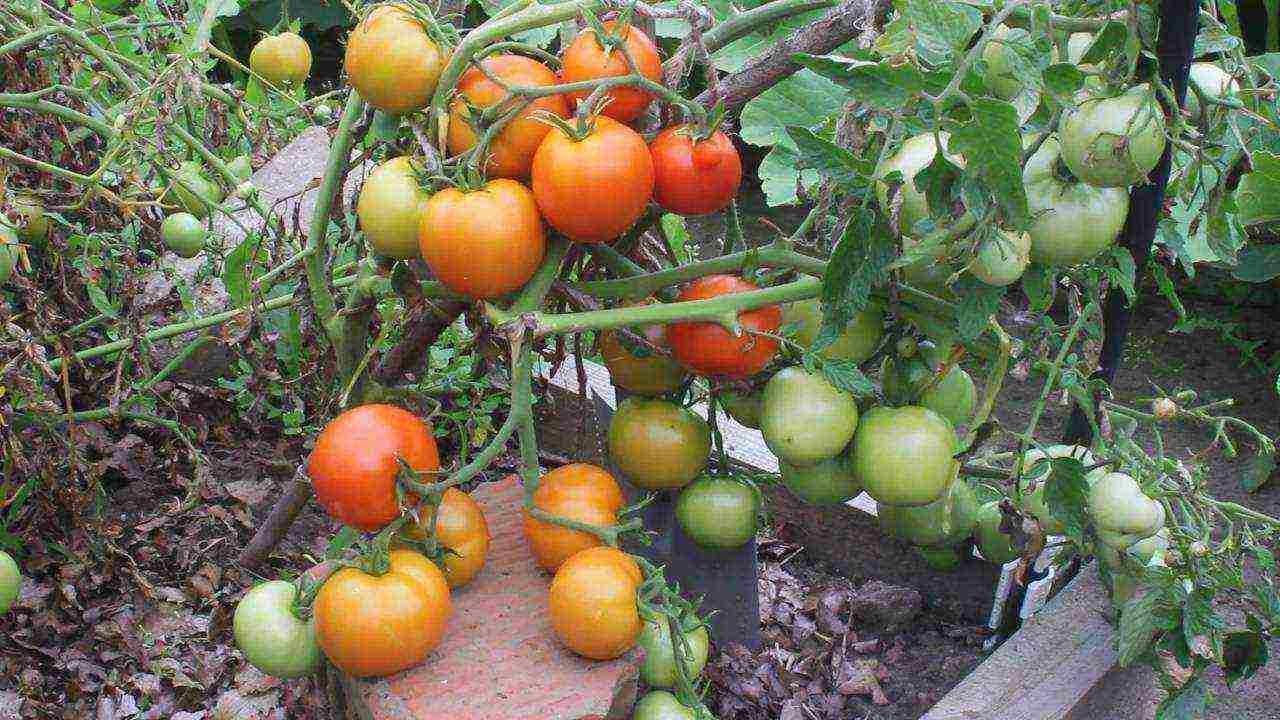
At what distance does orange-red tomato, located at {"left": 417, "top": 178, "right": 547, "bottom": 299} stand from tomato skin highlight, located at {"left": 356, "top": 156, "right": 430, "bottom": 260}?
0.11 ft

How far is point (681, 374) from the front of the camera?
157 centimetres

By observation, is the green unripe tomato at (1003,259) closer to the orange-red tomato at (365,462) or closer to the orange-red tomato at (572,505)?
the orange-red tomato at (572,505)

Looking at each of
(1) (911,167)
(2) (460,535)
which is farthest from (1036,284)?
(2) (460,535)

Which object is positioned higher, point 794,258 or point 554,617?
point 794,258

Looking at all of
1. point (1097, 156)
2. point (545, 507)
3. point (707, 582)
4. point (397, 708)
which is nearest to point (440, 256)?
point (545, 507)

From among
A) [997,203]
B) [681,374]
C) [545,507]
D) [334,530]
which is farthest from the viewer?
[334,530]

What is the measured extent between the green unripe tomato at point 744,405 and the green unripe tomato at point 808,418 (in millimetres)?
110

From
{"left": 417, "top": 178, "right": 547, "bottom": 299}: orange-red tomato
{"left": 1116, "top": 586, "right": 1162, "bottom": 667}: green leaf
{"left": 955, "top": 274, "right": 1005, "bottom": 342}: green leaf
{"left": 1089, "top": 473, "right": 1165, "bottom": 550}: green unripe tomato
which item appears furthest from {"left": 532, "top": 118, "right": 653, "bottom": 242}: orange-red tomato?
{"left": 1116, "top": 586, "right": 1162, "bottom": 667}: green leaf

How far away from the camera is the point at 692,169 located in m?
1.33

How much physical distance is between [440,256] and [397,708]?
22.2 inches

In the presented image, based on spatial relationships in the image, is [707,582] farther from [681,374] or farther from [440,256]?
[440,256]

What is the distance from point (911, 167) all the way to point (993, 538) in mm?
773

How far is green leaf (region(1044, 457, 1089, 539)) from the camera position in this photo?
1320mm

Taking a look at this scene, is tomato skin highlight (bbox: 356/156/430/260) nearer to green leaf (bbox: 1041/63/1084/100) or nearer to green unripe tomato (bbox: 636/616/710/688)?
green unripe tomato (bbox: 636/616/710/688)
